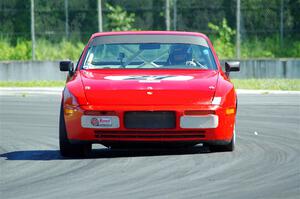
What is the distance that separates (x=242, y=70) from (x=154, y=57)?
17.5 meters

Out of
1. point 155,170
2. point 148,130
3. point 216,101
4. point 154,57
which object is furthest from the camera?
point 154,57

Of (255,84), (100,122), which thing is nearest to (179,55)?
(100,122)

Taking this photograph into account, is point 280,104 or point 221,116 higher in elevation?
point 221,116

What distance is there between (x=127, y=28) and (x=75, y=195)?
2545 centimetres

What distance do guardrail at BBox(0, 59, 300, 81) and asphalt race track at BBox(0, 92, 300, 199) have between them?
49.0ft

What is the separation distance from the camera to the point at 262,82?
28734mm

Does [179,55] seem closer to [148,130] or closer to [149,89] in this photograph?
[149,89]

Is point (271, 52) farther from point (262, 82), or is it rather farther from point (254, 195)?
point (254, 195)

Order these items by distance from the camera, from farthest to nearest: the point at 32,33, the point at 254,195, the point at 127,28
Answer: the point at 127,28 < the point at 32,33 < the point at 254,195

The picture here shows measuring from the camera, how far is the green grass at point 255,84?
27.1 meters

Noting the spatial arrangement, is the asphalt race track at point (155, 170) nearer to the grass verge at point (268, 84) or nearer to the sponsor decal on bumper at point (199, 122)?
the sponsor decal on bumper at point (199, 122)

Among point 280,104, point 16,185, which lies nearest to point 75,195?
point 16,185

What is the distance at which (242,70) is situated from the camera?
1186 inches

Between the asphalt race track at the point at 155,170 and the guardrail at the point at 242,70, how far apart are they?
14.9 metres
